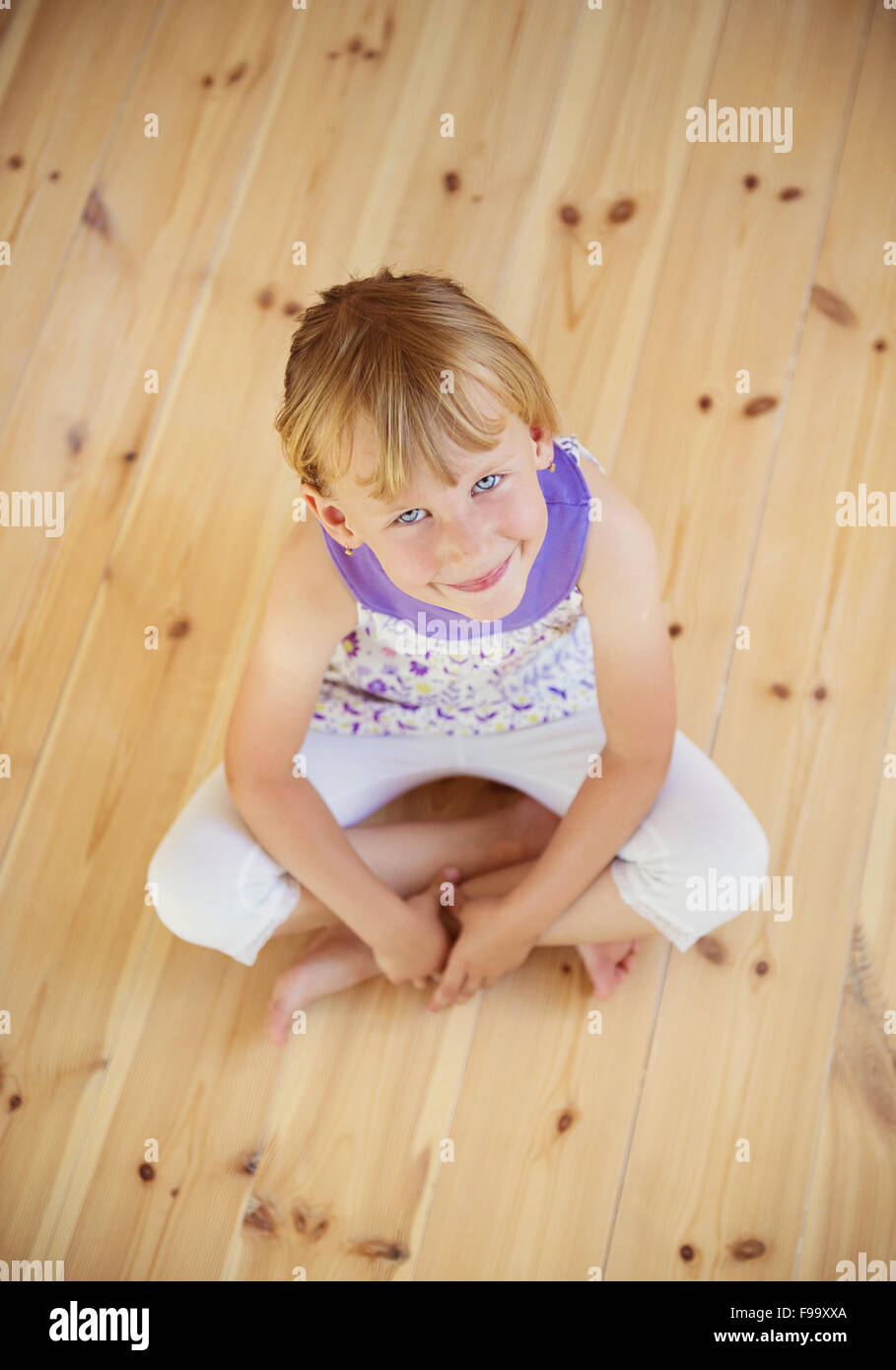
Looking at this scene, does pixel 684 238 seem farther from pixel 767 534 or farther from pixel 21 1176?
pixel 21 1176

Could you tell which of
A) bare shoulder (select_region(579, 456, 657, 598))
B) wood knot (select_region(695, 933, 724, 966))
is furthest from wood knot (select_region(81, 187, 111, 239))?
wood knot (select_region(695, 933, 724, 966))

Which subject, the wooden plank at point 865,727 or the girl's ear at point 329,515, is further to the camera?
the wooden plank at point 865,727

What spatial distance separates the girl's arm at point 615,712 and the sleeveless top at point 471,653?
3cm

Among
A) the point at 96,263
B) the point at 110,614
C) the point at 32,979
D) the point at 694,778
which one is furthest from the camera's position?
the point at 96,263

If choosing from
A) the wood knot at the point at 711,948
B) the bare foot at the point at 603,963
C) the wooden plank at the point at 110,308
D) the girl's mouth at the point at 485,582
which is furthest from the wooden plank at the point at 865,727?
the wooden plank at the point at 110,308

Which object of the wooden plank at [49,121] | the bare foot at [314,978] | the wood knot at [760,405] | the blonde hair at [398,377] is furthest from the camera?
the wooden plank at [49,121]

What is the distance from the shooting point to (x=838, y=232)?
142cm

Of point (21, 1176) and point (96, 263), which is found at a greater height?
point (96, 263)

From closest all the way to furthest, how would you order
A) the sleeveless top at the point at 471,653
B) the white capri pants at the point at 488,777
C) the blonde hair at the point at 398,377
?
the blonde hair at the point at 398,377 < the sleeveless top at the point at 471,653 < the white capri pants at the point at 488,777

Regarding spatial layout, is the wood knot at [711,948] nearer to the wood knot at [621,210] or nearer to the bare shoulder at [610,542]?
the bare shoulder at [610,542]

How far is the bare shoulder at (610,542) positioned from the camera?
3.06 feet

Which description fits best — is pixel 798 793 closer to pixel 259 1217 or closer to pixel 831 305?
pixel 831 305
